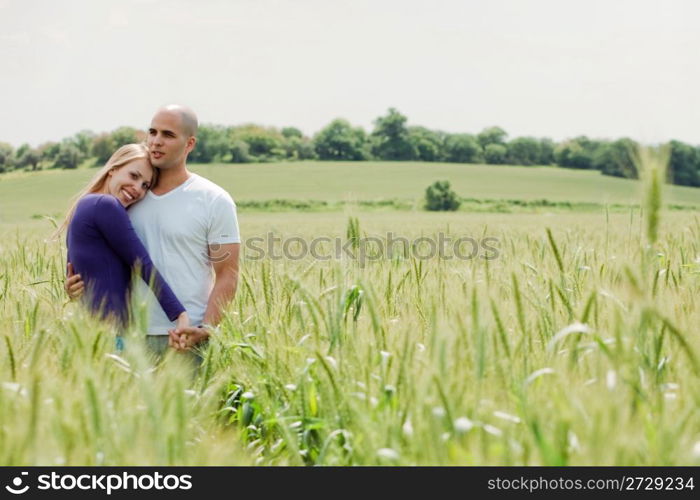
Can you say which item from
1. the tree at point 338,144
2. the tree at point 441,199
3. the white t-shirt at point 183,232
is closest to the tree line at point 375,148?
the tree at point 338,144

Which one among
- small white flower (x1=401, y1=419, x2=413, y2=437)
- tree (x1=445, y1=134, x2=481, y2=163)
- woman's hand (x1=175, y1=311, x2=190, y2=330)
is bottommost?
woman's hand (x1=175, y1=311, x2=190, y2=330)

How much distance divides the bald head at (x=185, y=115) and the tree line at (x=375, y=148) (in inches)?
2381

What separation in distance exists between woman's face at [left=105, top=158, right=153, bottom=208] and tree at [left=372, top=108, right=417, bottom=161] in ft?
285

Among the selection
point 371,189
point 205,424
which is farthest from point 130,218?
point 371,189

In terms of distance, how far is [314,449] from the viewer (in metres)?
2.25

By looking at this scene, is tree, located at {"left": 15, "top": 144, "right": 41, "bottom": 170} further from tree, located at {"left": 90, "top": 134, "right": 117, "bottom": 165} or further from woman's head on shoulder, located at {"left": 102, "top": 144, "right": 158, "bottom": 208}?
woman's head on shoulder, located at {"left": 102, "top": 144, "right": 158, "bottom": 208}

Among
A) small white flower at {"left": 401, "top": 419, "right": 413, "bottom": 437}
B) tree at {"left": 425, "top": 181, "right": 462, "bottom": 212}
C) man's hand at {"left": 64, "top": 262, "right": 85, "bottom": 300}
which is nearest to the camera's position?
small white flower at {"left": 401, "top": 419, "right": 413, "bottom": 437}

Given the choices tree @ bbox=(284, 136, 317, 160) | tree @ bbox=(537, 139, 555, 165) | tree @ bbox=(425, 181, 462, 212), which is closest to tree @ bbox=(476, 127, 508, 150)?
tree @ bbox=(537, 139, 555, 165)

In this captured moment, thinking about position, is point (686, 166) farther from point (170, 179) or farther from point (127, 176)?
point (127, 176)

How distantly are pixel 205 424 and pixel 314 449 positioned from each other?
0.40 meters

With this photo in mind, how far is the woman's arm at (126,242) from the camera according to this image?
10.6 ft

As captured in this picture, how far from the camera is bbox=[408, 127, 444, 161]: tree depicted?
89.2m

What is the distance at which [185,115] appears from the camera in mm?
3428
